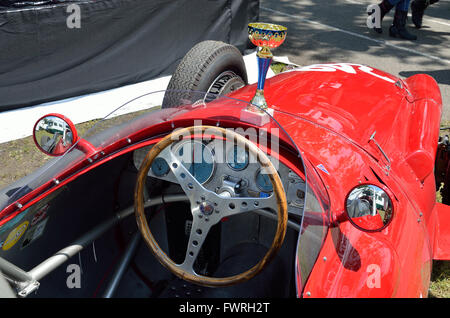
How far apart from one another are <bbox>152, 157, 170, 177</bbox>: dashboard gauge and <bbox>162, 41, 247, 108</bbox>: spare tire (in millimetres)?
1278

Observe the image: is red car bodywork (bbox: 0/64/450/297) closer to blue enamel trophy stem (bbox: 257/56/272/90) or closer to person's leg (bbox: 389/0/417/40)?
blue enamel trophy stem (bbox: 257/56/272/90)

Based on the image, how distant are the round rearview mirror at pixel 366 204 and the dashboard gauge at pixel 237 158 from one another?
38 centimetres

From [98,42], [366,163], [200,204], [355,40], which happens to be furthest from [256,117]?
[355,40]

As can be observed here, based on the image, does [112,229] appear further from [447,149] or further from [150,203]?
[447,149]

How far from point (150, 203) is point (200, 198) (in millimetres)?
539

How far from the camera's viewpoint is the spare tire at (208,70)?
3.06 meters

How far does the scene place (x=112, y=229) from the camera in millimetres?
2131

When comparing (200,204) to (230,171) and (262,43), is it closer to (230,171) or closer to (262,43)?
(230,171)

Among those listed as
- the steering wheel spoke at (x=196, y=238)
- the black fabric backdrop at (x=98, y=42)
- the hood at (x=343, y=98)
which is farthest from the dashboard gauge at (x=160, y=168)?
the black fabric backdrop at (x=98, y=42)

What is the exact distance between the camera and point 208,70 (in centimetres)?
311

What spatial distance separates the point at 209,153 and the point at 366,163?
0.74m

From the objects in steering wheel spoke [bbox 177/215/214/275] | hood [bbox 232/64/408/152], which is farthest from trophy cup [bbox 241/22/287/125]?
hood [bbox 232/64/408/152]

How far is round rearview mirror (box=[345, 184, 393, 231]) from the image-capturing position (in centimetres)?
142

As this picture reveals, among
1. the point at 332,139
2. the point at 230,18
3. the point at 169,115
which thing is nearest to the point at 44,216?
the point at 169,115
